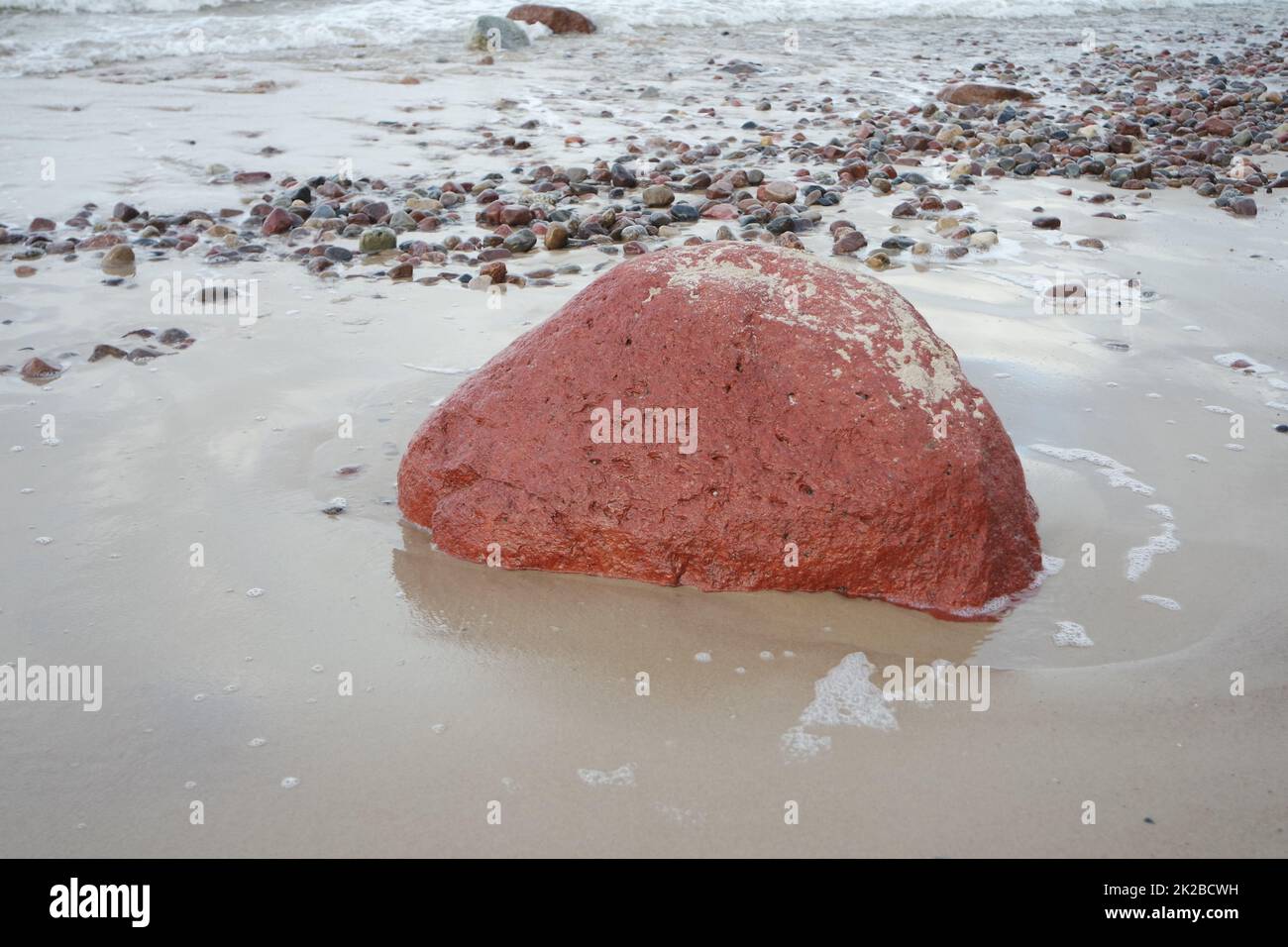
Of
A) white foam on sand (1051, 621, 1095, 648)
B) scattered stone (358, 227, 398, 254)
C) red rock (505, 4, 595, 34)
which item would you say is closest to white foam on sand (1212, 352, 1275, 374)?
white foam on sand (1051, 621, 1095, 648)

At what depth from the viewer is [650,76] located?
11.1 metres

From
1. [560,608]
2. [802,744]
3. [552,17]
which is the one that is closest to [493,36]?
[552,17]

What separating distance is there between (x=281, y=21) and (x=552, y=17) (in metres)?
3.14

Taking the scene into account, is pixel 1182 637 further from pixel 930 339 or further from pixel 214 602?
pixel 214 602

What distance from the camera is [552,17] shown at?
13.3 metres

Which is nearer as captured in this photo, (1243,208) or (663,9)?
(1243,208)

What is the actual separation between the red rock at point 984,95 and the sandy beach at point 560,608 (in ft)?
12.0

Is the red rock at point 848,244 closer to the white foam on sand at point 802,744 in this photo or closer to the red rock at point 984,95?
the white foam on sand at point 802,744

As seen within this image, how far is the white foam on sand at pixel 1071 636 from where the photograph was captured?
8.98 ft

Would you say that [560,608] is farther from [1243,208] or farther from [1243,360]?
[1243,208]

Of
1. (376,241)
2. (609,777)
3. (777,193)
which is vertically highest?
(777,193)

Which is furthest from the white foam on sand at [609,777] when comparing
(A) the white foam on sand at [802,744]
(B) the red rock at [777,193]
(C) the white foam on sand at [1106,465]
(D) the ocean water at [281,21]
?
(D) the ocean water at [281,21]

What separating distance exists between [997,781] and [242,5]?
1457 cm

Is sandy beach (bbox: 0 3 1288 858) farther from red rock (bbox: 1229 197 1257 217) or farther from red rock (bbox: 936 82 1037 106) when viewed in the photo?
red rock (bbox: 936 82 1037 106)
